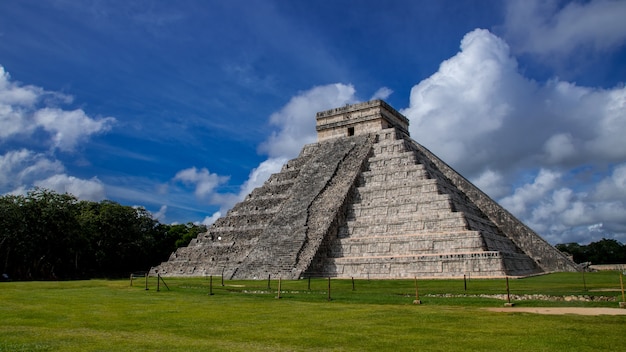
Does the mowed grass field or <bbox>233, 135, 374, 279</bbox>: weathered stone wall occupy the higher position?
<bbox>233, 135, 374, 279</bbox>: weathered stone wall

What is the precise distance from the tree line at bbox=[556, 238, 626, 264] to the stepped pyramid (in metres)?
35.8

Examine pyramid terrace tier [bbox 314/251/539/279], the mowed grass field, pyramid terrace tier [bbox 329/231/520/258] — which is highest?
pyramid terrace tier [bbox 329/231/520/258]

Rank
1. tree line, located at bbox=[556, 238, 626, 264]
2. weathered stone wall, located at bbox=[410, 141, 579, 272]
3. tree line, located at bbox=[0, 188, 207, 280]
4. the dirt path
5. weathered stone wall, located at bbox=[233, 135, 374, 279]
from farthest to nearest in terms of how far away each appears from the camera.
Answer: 1. tree line, located at bbox=[556, 238, 626, 264]
2. tree line, located at bbox=[0, 188, 207, 280]
3. weathered stone wall, located at bbox=[410, 141, 579, 272]
4. weathered stone wall, located at bbox=[233, 135, 374, 279]
5. the dirt path

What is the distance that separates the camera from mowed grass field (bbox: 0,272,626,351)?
7367 millimetres

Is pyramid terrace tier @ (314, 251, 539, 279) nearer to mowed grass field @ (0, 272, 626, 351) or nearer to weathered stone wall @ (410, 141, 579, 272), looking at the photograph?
weathered stone wall @ (410, 141, 579, 272)

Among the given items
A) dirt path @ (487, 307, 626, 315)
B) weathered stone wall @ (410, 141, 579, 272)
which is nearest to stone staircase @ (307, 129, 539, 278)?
weathered stone wall @ (410, 141, 579, 272)

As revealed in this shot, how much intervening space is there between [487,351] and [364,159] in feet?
79.3

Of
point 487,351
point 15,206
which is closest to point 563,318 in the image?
point 487,351

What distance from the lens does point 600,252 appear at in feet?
204

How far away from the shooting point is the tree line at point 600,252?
196ft

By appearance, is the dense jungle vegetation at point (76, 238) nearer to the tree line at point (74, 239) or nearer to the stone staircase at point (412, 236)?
the tree line at point (74, 239)

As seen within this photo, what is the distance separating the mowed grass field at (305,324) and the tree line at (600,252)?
170ft

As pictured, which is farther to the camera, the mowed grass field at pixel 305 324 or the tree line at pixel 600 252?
the tree line at pixel 600 252

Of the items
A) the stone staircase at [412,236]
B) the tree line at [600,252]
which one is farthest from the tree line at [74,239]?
the tree line at [600,252]
